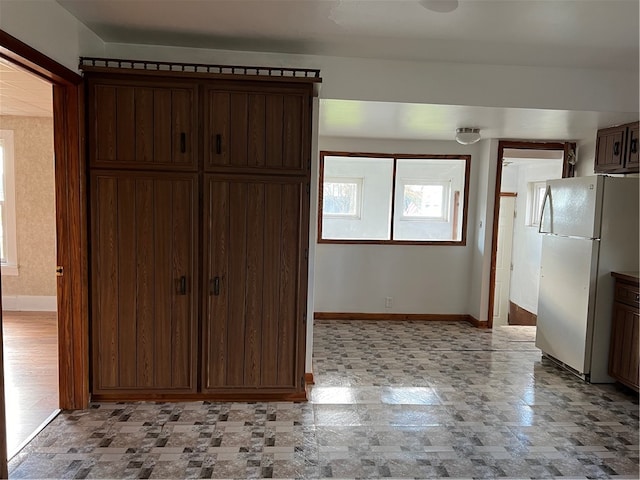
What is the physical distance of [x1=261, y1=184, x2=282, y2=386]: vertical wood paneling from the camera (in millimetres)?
2855

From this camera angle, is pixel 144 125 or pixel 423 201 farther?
pixel 423 201

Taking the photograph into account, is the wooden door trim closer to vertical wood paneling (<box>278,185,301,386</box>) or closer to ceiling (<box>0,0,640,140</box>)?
ceiling (<box>0,0,640,140</box>)

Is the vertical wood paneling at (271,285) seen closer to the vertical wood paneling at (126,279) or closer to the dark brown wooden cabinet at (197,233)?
the dark brown wooden cabinet at (197,233)

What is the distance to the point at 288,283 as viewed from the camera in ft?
9.58

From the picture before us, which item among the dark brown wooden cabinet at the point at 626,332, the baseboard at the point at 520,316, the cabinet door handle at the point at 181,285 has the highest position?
the cabinet door handle at the point at 181,285

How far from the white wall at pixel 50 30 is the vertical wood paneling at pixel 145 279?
2.76ft

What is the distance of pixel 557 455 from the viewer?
8.10 ft

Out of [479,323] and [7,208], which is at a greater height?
[7,208]

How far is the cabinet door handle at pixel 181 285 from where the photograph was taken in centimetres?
286

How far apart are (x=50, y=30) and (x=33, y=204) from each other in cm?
352

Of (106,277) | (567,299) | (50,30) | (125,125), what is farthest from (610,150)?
(50,30)

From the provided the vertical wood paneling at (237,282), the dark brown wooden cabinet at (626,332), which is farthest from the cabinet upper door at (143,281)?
the dark brown wooden cabinet at (626,332)

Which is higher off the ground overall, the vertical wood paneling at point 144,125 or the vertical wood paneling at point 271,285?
the vertical wood paneling at point 144,125

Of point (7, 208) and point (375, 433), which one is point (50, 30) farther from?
point (7, 208)
